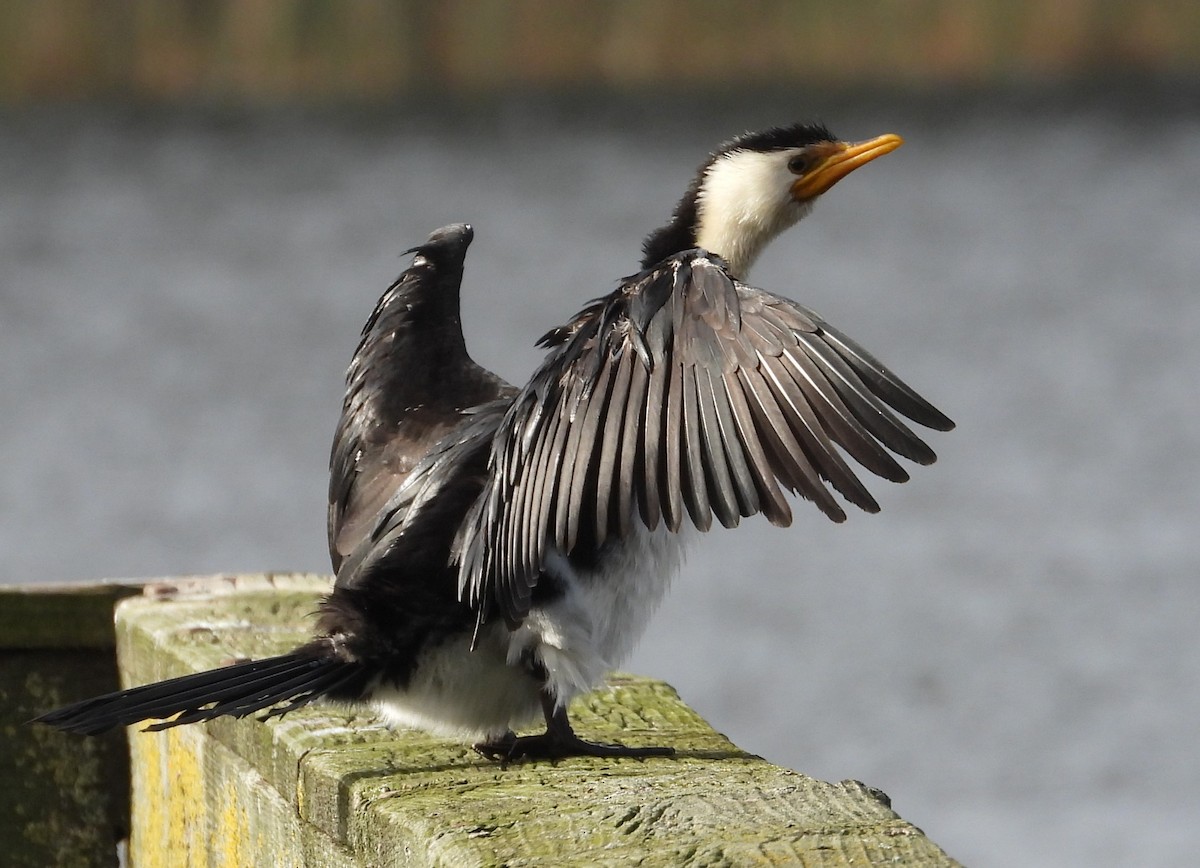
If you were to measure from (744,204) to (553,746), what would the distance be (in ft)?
3.56

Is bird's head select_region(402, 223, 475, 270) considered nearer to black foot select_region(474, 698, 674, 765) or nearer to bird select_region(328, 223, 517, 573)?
bird select_region(328, 223, 517, 573)

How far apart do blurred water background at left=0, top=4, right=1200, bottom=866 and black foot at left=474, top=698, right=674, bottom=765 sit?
5.31 feet

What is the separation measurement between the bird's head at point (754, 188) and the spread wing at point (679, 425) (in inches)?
24.9

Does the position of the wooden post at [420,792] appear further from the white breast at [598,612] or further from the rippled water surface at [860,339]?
the rippled water surface at [860,339]

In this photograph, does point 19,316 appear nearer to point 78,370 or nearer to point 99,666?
point 78,370

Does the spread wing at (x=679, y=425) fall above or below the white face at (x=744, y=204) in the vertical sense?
below

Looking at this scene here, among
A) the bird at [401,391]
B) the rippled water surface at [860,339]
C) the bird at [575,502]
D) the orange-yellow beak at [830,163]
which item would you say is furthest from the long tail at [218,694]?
the rippled water surface at [860,339]

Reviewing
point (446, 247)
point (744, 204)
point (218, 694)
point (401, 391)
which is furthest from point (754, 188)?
point (218, 694)

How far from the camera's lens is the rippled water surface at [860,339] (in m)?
8.87

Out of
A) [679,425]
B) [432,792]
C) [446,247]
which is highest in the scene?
[446,247]

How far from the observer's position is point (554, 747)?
239 centimetres

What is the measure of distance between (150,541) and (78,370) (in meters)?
4.30

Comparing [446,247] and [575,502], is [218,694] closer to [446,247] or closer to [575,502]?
[575,502]

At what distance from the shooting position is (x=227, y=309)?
15523 mm
